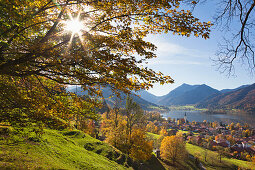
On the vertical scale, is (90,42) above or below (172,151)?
above

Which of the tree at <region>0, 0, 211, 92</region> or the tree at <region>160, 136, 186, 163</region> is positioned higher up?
the tree at <region>0, 0, 211, 92</region>

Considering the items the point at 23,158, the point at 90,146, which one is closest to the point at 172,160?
the point at 90,146

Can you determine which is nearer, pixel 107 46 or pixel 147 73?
pixel 147 73

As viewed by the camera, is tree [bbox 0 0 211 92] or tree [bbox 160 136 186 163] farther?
tree [bbox 160 136 186 163]

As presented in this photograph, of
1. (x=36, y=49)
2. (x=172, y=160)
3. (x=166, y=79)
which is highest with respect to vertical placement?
(x=36, y=49)

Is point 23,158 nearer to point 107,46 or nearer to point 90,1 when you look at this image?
point 107,46

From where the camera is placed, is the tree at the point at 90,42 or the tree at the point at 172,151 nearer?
the tree at the point at 90,42

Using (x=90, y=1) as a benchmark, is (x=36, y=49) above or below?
below

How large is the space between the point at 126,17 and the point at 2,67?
176 inches

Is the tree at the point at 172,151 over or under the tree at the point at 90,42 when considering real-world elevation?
under

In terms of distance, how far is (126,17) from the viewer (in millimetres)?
4922

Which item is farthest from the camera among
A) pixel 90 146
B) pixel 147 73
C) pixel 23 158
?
pixel 90 146

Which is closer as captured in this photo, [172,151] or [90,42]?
[90,42]

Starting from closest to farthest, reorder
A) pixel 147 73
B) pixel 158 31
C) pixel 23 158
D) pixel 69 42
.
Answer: pixel 147 73, pixel 69 42, pixel 158 31, pixel 23 158
